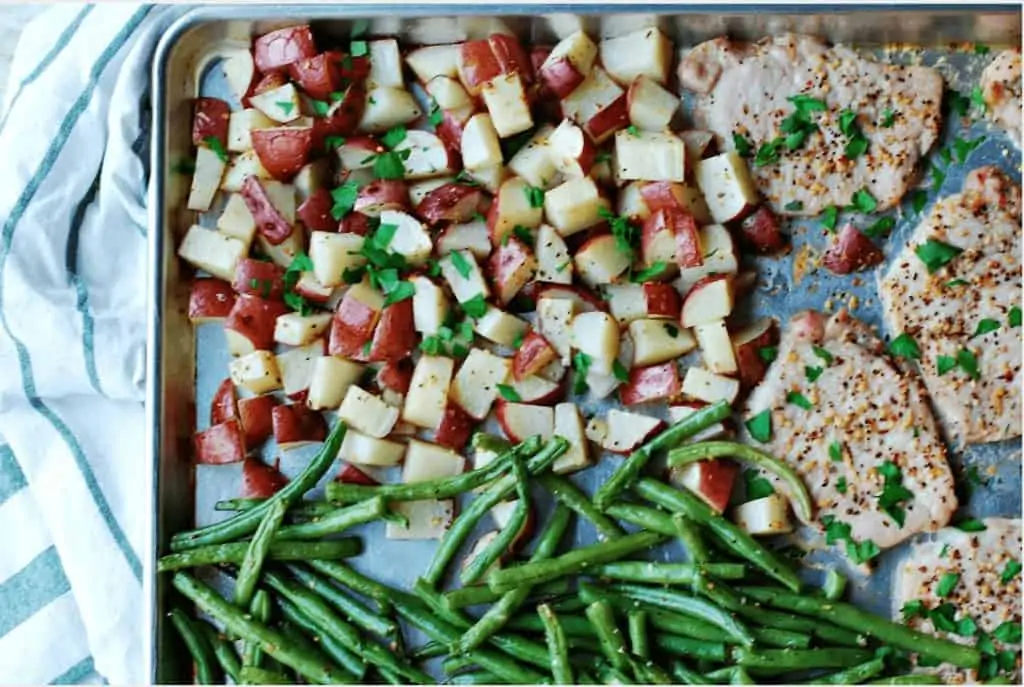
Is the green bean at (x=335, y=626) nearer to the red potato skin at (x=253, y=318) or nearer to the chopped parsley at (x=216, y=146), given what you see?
the red potato skin at (x=253, y=318)

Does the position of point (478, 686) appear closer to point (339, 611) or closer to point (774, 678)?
point (339, 611)

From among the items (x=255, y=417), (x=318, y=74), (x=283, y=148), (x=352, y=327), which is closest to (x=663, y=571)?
(x=352, y=327)

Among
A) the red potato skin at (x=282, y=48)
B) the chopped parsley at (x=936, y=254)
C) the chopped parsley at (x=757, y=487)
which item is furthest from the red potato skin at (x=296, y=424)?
the chopped parsley at (x=936, y=254)

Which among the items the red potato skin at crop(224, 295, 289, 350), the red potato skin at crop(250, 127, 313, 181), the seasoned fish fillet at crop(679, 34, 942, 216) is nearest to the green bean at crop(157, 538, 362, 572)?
the red potato skin at crop(224, 295, 289, 350)

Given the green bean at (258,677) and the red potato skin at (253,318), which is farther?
the red potato skin at (253,318)

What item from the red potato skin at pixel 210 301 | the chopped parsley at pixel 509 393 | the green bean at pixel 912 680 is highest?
the red potato skin at pixel 210 301

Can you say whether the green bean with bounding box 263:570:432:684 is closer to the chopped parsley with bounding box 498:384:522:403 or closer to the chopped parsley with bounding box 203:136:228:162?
the chopped parsley with bounding box 498:384:522:403
